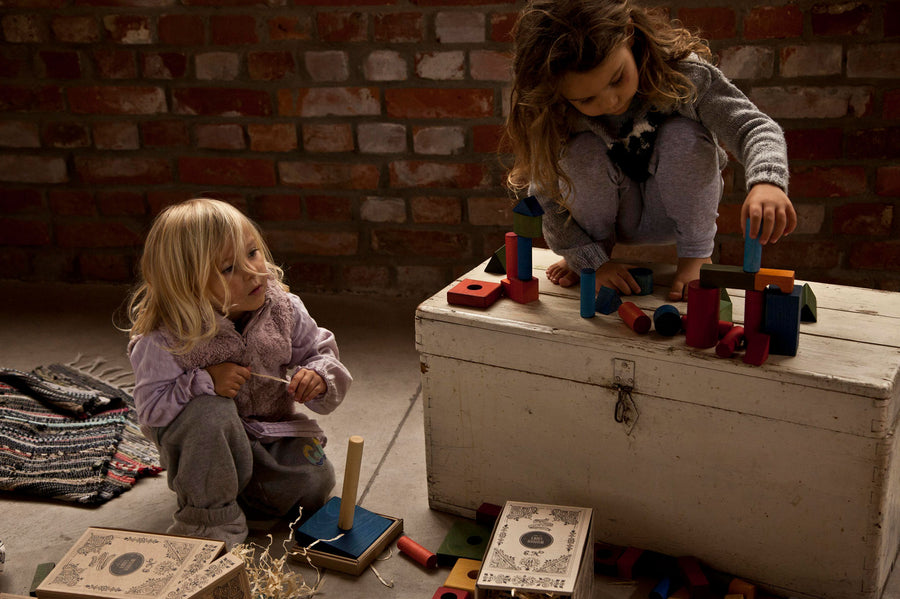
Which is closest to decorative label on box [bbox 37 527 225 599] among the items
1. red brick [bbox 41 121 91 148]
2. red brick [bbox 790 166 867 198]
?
red brick [bbox 41 121 91 148]

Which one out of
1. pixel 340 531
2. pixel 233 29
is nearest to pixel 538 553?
pixel 340 531

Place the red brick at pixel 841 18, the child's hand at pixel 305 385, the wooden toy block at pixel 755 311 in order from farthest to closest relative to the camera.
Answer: the red brick at pixel 841 18 → the child's hand at pixel 305 385 → the wooden toy block at pixel 755 311

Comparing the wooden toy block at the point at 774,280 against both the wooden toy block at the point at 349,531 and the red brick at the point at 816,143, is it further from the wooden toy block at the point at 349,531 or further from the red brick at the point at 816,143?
the red brick at the point at 816,143

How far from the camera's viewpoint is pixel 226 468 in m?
1.44

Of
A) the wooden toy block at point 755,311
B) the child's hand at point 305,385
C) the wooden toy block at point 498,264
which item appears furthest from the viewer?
the wooden toy block at point 498,264

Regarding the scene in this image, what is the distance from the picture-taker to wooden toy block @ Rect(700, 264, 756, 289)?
4.11 feet

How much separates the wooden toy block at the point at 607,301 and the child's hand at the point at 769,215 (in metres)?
0.24

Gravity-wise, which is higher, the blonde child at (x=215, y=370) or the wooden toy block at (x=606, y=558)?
the blonde child at (x=215, y=370)

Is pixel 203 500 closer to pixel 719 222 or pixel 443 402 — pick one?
pixel 443 402

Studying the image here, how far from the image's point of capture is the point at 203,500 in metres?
1.45

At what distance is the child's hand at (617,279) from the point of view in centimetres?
151

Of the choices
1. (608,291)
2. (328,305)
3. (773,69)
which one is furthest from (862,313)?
(328,305)

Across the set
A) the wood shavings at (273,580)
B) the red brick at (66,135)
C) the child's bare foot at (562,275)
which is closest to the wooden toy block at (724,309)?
the child's bare foot at (562,275)

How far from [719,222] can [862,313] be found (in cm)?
77
